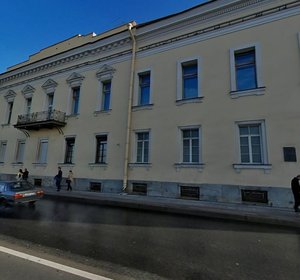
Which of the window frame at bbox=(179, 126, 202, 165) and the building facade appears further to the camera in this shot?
the window frame at bbox=(179, 126, 202, 165)

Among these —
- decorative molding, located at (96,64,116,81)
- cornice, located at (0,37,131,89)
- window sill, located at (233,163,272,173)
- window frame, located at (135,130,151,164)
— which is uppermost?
cornice, located at (0,37,131,89)

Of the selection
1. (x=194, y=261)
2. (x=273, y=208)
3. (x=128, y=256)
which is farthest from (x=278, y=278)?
(x=273, y=208)

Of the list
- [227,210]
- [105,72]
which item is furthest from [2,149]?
[227,210]

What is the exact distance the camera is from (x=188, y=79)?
1422 centimetres

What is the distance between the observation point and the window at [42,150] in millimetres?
19239

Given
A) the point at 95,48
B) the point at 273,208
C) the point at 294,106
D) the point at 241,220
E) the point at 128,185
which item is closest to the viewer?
the point at 241,220

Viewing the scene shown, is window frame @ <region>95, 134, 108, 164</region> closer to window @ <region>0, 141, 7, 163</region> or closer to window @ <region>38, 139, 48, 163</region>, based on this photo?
window @ <region>38, 139, 48, 163</region>

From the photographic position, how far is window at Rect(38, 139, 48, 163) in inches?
757

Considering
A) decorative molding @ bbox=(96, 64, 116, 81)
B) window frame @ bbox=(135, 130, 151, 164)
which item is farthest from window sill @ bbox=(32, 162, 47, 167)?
window frame @ bbox=(135, 130, 151, 164)

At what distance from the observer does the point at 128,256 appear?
4.63 m

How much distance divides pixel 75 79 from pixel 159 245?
16616 mm

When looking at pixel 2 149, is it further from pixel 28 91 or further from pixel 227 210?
pixel 227 210

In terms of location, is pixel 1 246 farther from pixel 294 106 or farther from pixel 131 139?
pixel 294 106

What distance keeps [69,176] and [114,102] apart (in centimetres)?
617
